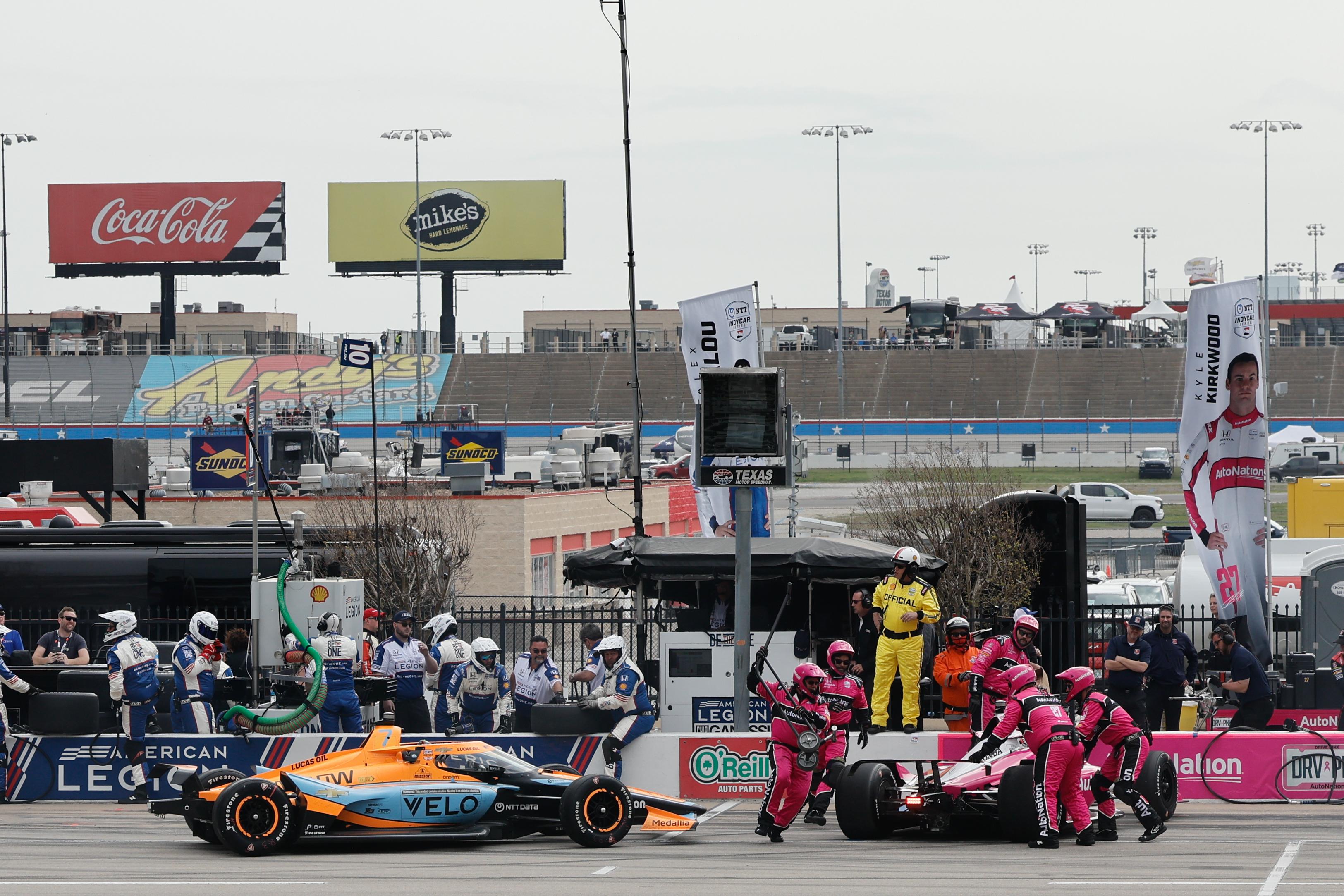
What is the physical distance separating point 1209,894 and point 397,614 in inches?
321

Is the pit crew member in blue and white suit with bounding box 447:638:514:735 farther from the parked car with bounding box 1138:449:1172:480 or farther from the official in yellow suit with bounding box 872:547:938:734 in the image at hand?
the parked car with bounding box 1138:449:1172:480

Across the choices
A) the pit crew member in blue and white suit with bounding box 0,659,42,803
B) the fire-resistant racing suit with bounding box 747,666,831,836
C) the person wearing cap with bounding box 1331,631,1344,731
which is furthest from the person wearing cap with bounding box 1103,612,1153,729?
the pit crew member in blue and white suit with bounding box 0,659,42,803

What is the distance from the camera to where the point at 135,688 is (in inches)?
568

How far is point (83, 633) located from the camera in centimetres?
2141

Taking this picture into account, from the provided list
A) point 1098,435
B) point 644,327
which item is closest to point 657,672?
point 1098,435

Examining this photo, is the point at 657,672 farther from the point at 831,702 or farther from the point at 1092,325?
the point at 1092,325

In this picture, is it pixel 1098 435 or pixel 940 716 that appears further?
pixel 1098 435

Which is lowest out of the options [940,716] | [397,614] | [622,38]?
[940,716]

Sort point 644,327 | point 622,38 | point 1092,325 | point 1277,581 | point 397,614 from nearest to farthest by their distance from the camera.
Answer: point 397,614 < point 622,38 < point 1277,581 < point 1092,325 < point 644,327

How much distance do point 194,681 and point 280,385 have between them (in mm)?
63075

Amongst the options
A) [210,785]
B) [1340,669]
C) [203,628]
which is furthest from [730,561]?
[210,785]

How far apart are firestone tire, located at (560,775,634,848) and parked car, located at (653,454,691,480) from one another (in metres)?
37.4

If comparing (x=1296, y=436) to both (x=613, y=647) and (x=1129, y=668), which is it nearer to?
(x=1129, y=668)

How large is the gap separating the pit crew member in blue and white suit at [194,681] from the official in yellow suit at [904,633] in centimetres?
587
